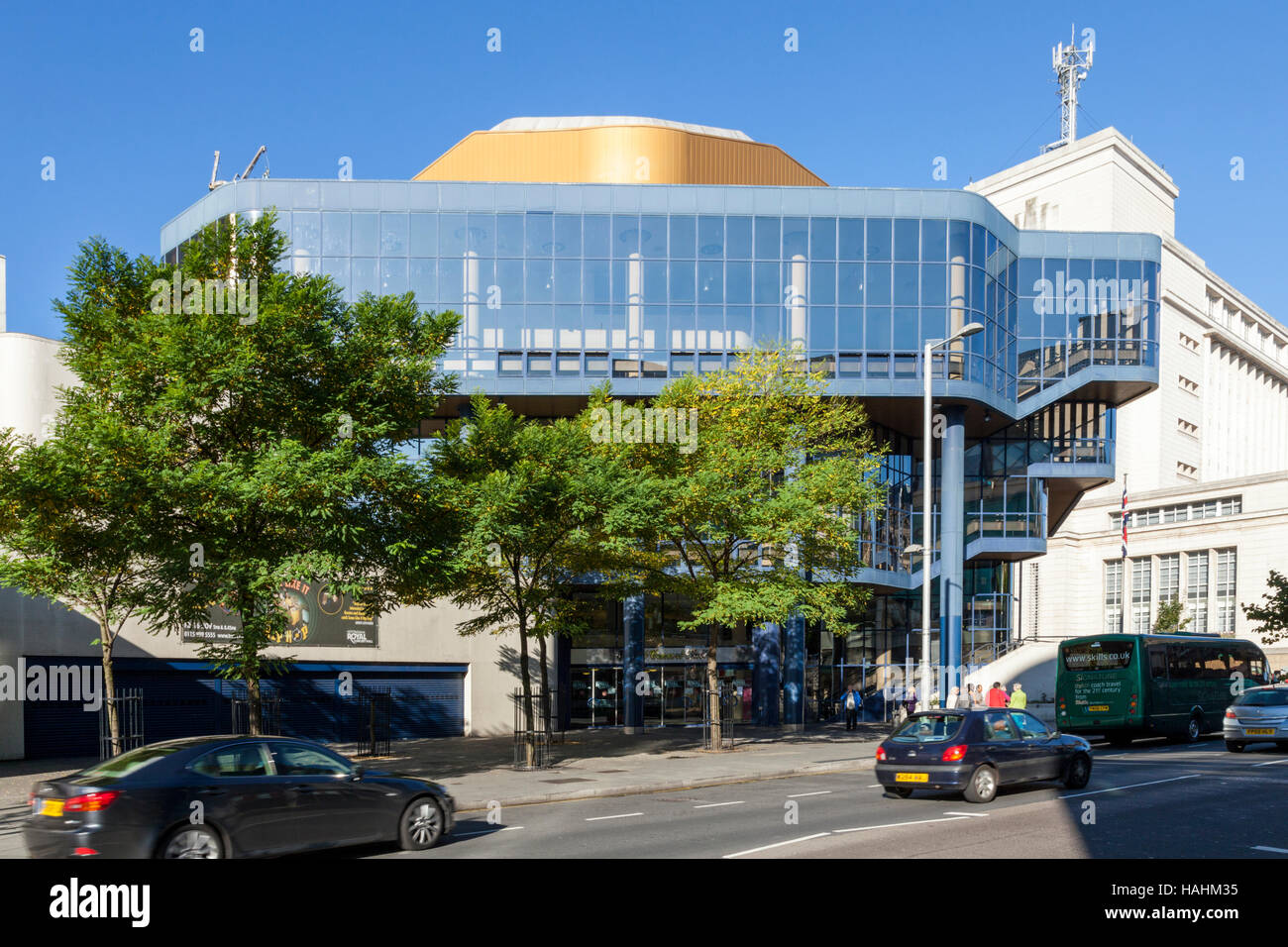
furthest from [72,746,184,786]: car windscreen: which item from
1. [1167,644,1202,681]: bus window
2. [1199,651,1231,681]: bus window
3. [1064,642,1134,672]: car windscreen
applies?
[1199,651,1231,681]: bus window

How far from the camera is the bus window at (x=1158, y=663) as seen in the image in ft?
101

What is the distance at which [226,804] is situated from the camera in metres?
11.6

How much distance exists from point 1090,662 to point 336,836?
24.8 m

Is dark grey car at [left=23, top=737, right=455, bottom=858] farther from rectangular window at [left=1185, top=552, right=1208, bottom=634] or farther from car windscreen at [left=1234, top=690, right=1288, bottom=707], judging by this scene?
rectangular window at [left=1185, top=552, right=1208, bottom=634]

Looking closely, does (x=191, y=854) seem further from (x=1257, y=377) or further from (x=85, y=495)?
(x=1257, y=377)

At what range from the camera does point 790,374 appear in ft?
102

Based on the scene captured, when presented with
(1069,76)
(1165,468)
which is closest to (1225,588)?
(1165,468)

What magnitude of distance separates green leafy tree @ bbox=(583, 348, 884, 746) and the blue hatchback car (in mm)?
9835

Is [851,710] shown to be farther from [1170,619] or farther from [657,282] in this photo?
[1170,619]

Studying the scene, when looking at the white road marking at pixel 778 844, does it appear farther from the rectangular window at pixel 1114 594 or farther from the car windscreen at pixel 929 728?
the rectangular window at pixel 1114 594

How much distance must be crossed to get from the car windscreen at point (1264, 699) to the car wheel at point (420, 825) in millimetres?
22019

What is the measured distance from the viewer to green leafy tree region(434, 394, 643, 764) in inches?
897

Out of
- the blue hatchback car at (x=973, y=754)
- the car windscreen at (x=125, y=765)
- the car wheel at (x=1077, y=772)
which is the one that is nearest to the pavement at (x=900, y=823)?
the car wheel at (x=1077, y=772)
